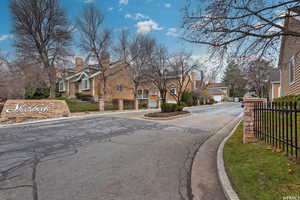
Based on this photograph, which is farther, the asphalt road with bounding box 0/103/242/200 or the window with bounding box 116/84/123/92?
the window with bounding box 116/84/123/92

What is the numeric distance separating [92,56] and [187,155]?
24.3m

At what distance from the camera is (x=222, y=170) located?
3688 mm

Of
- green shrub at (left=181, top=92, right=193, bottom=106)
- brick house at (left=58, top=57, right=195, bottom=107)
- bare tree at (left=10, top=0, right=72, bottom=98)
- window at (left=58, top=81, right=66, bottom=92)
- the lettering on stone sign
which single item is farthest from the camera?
window at (left=58, top=81, right=66, bottom=92)

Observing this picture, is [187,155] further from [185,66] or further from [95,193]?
[185,66]

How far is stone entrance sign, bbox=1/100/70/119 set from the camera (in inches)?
511

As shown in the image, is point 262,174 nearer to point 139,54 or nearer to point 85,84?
point 139,54

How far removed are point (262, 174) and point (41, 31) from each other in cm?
2552

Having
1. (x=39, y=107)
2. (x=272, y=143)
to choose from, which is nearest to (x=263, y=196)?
(x=272, y=143)

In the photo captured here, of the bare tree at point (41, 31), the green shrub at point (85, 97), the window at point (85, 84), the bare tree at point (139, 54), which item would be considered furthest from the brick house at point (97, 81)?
the bare tree at point (41, 31)

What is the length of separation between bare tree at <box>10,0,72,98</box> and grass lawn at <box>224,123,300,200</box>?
2240cm

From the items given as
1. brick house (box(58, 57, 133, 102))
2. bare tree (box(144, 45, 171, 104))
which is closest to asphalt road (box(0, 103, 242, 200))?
bare tree (box(144, 45, 171, 104))

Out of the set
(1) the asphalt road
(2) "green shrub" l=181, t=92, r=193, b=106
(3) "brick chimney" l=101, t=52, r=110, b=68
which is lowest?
(1) the asphalt road

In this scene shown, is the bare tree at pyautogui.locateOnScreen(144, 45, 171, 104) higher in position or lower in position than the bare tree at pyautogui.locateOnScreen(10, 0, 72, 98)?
lower

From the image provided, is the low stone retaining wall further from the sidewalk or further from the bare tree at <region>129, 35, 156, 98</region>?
the sidewalk
